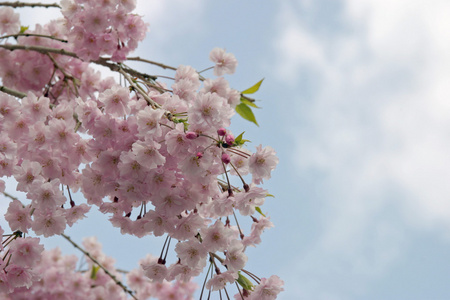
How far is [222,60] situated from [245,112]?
36cm

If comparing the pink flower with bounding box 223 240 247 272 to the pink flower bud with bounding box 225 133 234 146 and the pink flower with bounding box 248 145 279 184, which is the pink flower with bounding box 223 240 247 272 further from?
the pink flower bud with bounding box 225 133 234 146

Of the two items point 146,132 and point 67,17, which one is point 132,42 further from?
point 146,132

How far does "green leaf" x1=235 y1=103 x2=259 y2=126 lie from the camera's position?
9.38 ft

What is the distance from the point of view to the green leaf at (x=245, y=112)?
113 inches

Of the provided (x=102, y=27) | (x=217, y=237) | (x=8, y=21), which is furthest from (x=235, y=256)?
(x=8, y=21)

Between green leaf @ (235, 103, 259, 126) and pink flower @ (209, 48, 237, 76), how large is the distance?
0.84 ft

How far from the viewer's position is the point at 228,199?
182 cm

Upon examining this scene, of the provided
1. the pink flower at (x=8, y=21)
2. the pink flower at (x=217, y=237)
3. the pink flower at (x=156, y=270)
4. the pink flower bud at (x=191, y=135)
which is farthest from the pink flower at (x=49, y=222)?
the pink flower at (x=8, y=21)

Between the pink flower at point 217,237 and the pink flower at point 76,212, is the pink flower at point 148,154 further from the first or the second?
the pink flower at point 76,212

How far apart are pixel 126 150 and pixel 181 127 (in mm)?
267

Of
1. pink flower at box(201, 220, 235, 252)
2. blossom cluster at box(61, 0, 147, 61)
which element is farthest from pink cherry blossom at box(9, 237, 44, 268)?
blossom cluster at box(61, 0, 147, 61)

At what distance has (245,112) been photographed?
2873 mm

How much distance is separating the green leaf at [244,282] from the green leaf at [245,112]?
1.10 meters

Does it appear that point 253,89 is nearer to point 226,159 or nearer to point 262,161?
point 262,161
